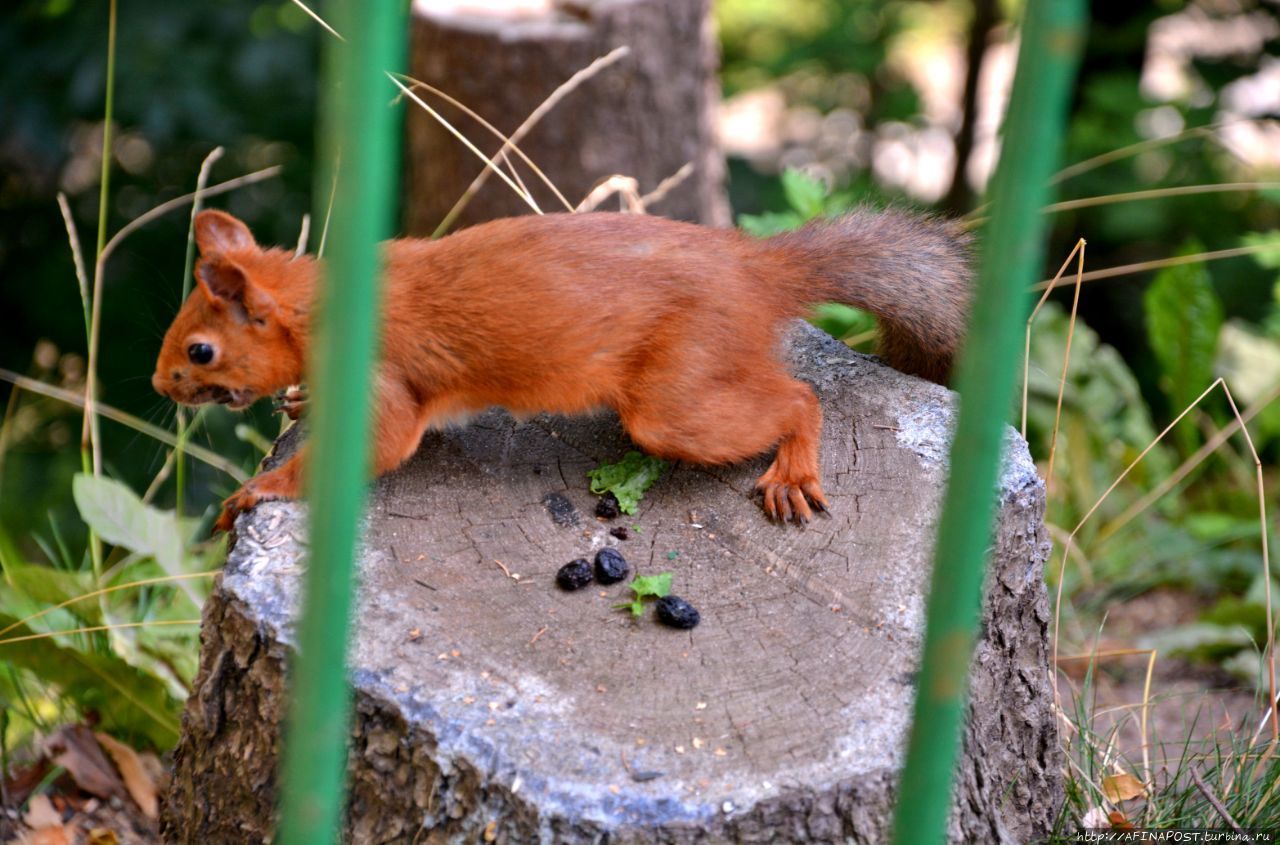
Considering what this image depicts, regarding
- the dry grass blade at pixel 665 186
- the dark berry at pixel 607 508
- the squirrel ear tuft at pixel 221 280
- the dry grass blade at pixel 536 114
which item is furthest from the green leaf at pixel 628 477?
the dry grass blade at pixel 665 186

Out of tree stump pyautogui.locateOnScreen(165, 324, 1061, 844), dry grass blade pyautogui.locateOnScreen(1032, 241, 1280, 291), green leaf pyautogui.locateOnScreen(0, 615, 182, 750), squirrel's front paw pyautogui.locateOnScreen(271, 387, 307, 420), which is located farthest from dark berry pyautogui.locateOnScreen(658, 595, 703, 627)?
green leaf pyautogui.locateOnScreen(0, 615, 182, 750)

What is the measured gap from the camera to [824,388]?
2699 mm

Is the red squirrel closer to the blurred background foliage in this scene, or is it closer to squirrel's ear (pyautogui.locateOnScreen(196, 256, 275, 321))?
squirrel's ear (pyautogui.locateOnScreen(196, 256, 275, 321))

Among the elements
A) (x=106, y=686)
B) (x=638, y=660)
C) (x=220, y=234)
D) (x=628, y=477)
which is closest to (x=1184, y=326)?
(x=628, y=477)

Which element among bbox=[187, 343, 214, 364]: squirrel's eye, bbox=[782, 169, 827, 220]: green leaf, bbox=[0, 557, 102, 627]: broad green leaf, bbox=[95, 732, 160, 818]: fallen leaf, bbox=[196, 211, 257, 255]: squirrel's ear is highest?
bbox=[196, 211, 257, 255]: squirrel's ear

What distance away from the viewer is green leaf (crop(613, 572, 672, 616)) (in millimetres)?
2166

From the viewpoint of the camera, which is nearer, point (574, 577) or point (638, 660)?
point (638, 660)

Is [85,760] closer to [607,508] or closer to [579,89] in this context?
[607,508]

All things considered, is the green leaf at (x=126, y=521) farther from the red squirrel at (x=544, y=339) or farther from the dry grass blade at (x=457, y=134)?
the dry grass blade at (x=457, y=134)

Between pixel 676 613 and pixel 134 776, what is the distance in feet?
4.85

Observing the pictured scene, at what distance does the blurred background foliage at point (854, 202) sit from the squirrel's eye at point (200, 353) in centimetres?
96

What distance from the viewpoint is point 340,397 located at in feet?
3.04

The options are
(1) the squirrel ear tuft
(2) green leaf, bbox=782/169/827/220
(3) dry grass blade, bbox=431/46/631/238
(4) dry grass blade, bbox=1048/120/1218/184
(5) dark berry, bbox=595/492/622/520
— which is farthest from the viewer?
(2) green leaf, bbox=782/169/827/220

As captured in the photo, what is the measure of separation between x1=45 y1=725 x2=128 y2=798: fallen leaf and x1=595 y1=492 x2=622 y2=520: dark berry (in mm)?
1327
